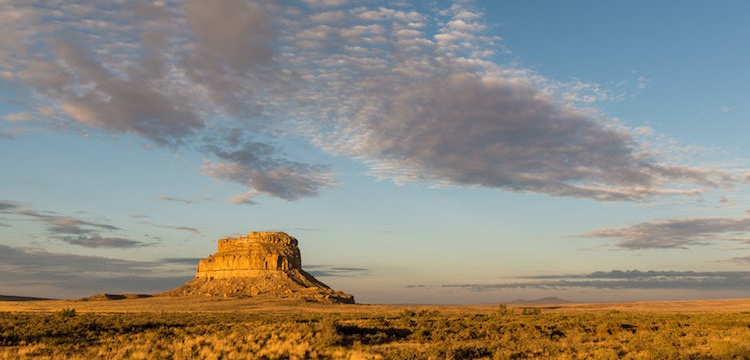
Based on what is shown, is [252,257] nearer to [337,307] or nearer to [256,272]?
[256,272]

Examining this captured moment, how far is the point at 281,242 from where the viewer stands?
557 feet

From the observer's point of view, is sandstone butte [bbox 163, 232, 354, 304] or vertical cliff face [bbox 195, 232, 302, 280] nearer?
sandstone butte [bbox 163, 232, 354, 304]

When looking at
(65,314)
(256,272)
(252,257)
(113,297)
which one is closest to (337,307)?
(65,314)

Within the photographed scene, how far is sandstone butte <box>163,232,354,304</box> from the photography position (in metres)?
142

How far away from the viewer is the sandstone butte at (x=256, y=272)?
466 ft

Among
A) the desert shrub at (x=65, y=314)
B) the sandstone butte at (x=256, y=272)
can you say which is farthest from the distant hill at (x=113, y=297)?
the desert shrub at (x=65, y=314)

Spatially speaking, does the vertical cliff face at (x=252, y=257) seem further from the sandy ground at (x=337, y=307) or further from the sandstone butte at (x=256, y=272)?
the sandy ground at (x=337, y=307)

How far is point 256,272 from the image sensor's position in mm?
158375

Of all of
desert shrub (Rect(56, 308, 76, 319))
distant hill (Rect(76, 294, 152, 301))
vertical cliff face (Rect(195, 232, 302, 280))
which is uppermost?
vertical cliff face (Rect(195, 232, 302, 280))

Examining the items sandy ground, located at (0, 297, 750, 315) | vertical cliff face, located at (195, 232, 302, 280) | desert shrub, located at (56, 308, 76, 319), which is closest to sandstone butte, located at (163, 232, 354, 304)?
vertical cliff face, located at (195, 232, 302, 280)

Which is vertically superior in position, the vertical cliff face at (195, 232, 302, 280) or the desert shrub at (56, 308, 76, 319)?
the vertical cliff face at (195, 232, 302, 280)

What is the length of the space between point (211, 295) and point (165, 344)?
384 ft

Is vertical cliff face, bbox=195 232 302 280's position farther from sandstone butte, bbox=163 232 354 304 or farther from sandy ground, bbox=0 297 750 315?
sandy ground, bbox=0 297 750 315

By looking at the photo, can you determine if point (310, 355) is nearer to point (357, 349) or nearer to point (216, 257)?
point (357, 349)
